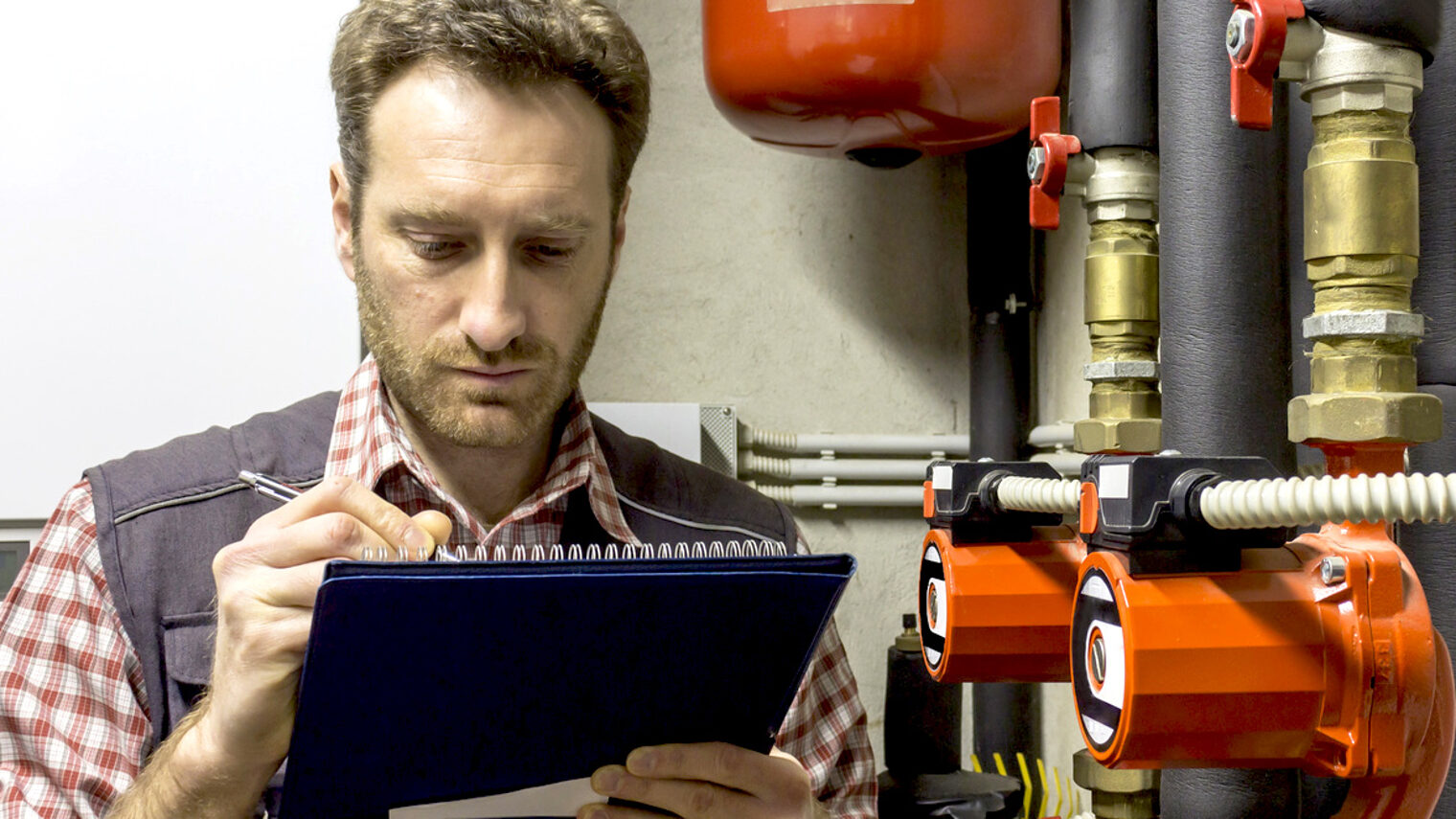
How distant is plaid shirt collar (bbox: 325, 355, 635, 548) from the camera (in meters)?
0.86

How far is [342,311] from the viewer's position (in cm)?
105

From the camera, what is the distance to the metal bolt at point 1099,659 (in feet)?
1.41

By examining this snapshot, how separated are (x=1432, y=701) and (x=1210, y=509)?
0.37 ft

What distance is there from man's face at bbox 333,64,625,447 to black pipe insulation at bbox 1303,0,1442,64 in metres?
0.50

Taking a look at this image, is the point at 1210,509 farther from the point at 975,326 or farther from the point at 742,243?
the point at 742,243

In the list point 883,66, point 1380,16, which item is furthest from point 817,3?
point 1380,16

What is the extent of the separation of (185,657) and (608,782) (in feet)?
1.26

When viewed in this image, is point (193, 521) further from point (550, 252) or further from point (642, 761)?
point (642, 761)

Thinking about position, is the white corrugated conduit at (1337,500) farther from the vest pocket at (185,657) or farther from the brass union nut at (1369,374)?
the vest pocket at (185,657)

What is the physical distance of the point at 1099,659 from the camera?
43 centimetres

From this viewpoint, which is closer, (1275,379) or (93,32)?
(1275,379)

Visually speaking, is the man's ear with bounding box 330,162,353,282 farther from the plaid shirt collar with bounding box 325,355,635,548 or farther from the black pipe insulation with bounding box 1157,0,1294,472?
the black pipe insulation with bounding box 1157,0,1294,472

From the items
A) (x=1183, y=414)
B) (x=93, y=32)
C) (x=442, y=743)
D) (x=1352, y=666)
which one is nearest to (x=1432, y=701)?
(x=1352, y=666)

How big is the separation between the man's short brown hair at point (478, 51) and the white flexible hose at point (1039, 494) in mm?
492
